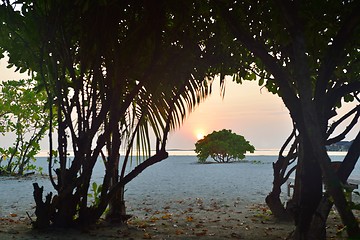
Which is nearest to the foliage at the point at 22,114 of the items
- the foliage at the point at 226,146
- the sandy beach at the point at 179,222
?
the sandy beach at the point at 179,222

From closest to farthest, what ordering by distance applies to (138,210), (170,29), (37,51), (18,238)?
(18,238) < (170,29) < (37,51) < (138,210)

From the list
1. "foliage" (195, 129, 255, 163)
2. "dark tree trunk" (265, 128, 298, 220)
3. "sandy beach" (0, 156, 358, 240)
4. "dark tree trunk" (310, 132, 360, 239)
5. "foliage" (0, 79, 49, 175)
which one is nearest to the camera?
"dark tree trunk" (310, 132, 360, 239)

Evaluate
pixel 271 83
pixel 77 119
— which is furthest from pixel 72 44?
pixel 271 83

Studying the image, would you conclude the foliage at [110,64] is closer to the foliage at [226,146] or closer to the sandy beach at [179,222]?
the sandy beach at [179,222]

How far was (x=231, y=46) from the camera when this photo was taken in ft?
19.6

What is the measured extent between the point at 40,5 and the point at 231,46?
2.65 meters

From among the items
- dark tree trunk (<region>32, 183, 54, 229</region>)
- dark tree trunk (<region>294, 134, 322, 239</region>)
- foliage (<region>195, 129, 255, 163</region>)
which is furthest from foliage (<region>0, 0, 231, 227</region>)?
foliage (<region>195, 129, 255, 163</region>)

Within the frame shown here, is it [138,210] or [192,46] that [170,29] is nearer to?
[192,46]

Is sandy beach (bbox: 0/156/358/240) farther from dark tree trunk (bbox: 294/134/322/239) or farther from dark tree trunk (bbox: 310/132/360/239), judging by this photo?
dark tree trunk (bbox: 294/134/322/239)

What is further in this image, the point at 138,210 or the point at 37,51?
the point at 138,210

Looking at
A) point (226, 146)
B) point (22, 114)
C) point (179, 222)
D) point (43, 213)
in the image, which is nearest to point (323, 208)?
point (179, 222)

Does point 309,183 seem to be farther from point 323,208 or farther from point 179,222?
point 179,222

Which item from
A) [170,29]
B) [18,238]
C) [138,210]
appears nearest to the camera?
[18,238]

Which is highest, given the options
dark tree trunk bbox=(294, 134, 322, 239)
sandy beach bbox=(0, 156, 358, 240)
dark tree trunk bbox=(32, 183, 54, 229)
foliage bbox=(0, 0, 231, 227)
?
foliage bbox=(0, 0, 231, 227)
